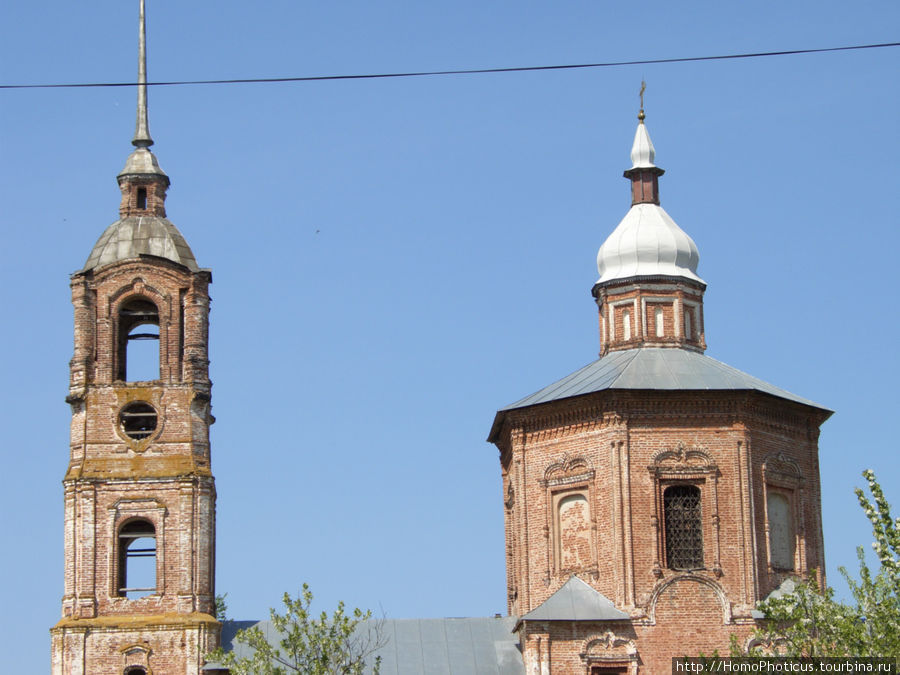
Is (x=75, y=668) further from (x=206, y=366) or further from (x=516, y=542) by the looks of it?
(x=516, y=542)

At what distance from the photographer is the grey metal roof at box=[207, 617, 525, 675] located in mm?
34812

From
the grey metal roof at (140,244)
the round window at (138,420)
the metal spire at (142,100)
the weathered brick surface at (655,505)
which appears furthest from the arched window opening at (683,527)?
the metal spire at (142,100)

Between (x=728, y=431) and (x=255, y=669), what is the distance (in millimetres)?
10808

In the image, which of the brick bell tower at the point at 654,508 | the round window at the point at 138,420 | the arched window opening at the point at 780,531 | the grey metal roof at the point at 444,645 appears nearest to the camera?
the brick bell tower at the point at 654,508

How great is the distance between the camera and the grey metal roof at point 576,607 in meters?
33.3

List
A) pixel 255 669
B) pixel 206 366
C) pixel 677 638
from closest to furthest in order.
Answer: pixel 255 669
pixel 677 638
pixel 206 366

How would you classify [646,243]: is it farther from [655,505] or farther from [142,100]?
[142,100]

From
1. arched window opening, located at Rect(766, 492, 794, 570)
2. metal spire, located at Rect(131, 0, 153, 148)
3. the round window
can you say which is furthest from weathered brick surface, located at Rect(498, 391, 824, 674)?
metal spire, located at Rect(131, 0, 153, 148)

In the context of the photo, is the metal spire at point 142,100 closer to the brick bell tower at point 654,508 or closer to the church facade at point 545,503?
the church facade at point 545,503

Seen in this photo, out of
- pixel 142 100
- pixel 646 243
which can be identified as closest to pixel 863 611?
pixel 646 243

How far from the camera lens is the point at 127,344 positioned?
3694 cm

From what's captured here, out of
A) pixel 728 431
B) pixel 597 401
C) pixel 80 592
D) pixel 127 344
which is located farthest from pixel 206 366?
pixel 728 431

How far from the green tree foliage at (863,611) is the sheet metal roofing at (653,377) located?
27.1 feet

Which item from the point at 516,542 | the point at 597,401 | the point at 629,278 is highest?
the point at 629,278
